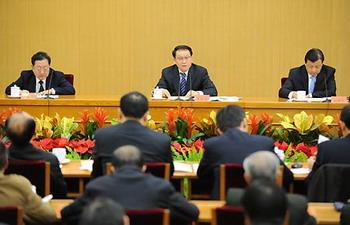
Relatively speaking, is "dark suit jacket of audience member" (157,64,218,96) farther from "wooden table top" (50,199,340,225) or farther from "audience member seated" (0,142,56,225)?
"audience member seated" (0,142,56,225)

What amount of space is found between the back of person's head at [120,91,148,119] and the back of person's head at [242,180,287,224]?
1.94 meters

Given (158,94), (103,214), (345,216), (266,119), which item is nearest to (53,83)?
(158,94)

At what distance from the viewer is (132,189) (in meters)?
3.63

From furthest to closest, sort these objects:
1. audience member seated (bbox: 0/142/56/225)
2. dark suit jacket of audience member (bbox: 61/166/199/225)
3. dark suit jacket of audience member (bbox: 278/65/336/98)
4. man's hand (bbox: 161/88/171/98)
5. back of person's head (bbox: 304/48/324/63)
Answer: dark suit jacket of audience member (bbox: 278/65/336/98)
back of person's head (bbox: 304/48/324/63)
man's hand (bbox: 161/88/171/98)
audience member seated (bbox: 0/142/56/225)
dark suit jacket of audience member (bbox: 61/166/199/225)

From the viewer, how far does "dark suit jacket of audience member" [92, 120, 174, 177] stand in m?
4.67

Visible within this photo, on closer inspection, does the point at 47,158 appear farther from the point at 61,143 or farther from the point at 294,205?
the point at 294,205


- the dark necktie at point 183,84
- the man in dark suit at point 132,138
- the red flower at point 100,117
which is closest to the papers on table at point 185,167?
the man in dark suit at point 132,138

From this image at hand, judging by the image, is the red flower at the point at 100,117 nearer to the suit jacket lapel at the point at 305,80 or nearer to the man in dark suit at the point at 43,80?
the man in dark suit at the point at 43,80

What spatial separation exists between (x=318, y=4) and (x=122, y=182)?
22.9ft

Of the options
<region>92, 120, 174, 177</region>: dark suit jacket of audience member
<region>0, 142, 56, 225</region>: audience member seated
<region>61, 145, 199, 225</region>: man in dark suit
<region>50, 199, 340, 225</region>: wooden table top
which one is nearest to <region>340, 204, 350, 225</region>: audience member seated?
<region>50, 199, 340, 225</region>: wooden table top

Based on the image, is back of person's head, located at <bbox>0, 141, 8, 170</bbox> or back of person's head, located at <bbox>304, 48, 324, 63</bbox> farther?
back of person's head, located at <bbox>304, 48, 324, 63</bbox>

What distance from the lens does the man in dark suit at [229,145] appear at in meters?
4.70

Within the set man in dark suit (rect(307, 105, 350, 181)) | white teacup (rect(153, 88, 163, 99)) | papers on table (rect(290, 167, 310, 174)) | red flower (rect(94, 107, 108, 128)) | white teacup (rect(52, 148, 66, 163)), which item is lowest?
papers on table (rect(290, 167, 310, 174))

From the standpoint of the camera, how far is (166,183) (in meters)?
3.71
